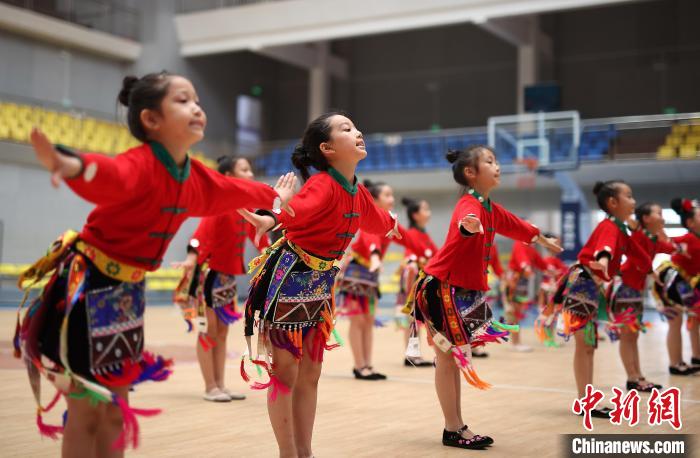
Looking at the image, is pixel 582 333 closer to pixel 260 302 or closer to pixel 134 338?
pixel 260 302

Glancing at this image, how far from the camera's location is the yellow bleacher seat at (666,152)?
554 inches

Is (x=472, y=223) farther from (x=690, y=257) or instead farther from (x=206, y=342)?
(x=690, y=257)

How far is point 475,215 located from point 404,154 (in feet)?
47.0

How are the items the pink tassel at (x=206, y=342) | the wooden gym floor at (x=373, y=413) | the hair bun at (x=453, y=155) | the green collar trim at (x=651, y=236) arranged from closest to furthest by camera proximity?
1. the wooden gym floor at (x=373, y=413)
2. the hair bun at (x=453, y=155)
3. the pink tassel at (x=206, y=342)
4. the green collar trim at (x=651, y=236)

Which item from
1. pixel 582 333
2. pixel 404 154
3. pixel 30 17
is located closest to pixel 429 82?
pixel 404 154

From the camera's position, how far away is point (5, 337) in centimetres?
924

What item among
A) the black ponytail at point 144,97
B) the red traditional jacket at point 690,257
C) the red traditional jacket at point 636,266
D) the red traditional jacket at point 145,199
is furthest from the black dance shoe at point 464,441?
the red traditional jacket at point 690,257

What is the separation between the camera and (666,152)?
14.2 m

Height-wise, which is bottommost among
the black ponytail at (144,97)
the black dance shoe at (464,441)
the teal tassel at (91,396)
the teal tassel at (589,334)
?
the black dance shoe at (464,441)

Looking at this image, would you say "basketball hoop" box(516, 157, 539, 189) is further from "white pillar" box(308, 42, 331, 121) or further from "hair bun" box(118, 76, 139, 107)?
"hair bun" box(118, 76, 139, 107)

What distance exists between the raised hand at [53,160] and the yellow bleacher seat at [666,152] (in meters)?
13.4

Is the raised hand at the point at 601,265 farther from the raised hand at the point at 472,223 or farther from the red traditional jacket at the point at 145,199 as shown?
the red traditional jacket at the point at 145,199

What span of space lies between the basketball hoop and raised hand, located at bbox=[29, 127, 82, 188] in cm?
Answer: 1265

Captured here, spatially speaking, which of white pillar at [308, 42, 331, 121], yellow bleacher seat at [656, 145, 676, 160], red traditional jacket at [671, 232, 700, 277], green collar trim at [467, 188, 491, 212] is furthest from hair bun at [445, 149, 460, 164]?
white pillar at [308, 42, 331, 121]
